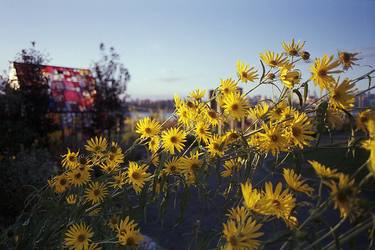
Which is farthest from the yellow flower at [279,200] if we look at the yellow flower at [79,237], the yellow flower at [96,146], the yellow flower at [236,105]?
the yellow flower at [96,146]

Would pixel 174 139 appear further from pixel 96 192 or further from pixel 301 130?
pixel 301 130

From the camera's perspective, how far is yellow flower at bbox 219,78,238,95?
1.60 metres

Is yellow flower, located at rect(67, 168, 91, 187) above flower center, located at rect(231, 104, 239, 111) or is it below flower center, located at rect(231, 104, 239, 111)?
below

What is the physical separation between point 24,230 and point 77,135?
8997mm

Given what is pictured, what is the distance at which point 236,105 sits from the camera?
4.94 ft

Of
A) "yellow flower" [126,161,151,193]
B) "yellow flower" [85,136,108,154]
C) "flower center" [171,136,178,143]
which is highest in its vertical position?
"flower center" [171,136,178,143]

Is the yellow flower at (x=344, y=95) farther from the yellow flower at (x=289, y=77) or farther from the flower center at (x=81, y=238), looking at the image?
the flower center at (x=81, y=238)

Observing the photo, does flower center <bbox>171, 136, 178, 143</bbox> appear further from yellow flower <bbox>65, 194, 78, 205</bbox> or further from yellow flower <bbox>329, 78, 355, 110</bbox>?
yellow flower <bbox>329, 78, 355, 110</bbox>

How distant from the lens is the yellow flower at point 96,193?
1.69 m

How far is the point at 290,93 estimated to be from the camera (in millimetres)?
1499

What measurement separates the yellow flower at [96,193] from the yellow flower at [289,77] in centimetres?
81

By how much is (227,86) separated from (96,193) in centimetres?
66

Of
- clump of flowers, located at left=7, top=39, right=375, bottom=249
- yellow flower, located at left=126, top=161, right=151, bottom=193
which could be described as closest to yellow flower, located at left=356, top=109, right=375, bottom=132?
clump of flowers, located at left=7, top=39, right=375, bottom=249

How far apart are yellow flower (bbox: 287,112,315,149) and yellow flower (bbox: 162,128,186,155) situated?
457 mm
